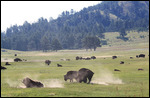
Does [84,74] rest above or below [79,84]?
above

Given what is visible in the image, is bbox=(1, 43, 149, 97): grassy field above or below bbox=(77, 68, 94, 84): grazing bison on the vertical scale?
below

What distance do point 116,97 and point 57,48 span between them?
165964 millimetres

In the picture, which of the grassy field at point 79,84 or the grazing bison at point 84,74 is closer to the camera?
the grassy field at point 79,84

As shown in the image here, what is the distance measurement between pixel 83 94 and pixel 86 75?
8329 millimetres

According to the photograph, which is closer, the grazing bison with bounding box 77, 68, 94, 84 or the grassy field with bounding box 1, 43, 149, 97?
the grassy field with bounding box 1, 43, 149, 97

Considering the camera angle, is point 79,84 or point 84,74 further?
point 84,74

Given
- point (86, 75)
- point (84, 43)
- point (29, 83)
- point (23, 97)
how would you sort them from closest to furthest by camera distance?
point (23, 97) < point (29, 83) < point (86, 75) < point (84, 43)

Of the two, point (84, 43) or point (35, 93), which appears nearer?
point (35, 93)

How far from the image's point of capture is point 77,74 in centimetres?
2959

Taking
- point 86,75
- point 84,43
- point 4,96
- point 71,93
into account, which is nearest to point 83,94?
point 71,93

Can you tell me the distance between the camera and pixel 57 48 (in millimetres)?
183750

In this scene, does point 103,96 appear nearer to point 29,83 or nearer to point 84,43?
point 29,83

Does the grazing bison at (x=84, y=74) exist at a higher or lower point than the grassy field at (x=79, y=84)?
higher

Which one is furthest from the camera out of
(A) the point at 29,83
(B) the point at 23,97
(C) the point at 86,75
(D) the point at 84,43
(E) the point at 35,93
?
(D) the point at 84,43
